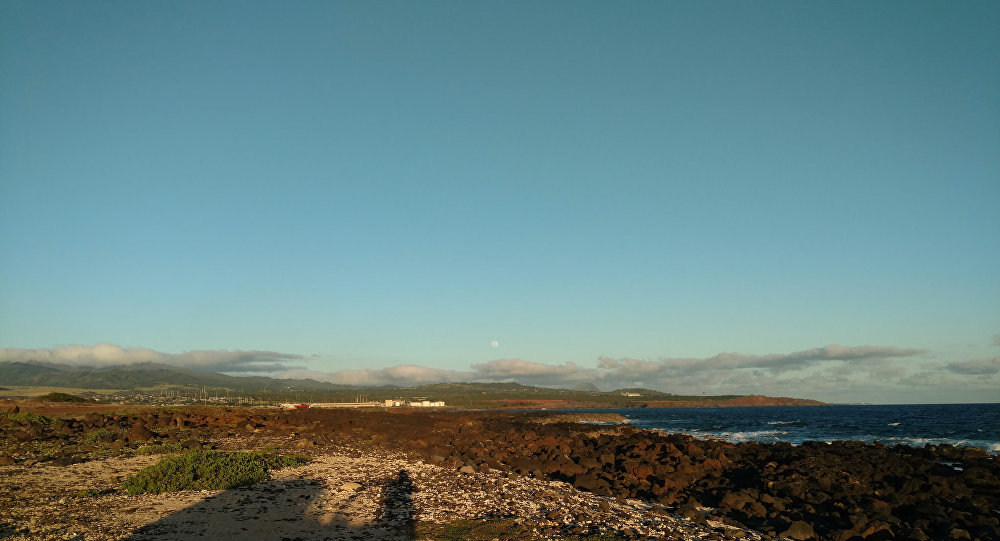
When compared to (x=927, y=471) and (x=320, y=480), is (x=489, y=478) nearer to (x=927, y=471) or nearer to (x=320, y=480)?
(x=320, y=480)

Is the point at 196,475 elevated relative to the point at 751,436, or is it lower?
elevated

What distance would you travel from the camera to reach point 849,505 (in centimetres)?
1797

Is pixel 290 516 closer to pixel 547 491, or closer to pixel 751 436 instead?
pixel 547 491

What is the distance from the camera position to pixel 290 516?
13992mm

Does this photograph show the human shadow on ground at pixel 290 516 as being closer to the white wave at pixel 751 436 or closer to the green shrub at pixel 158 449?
the green shrub at pixel 158 449

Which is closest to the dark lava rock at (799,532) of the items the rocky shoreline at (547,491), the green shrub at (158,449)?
the rocky shoreline at (547,491)

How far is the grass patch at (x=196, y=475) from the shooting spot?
16219mm

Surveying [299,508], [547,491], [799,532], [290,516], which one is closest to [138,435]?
[299,508]

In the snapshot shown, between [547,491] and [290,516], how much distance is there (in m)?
8.50

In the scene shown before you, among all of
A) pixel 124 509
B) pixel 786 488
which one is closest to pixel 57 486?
pixel 124 509

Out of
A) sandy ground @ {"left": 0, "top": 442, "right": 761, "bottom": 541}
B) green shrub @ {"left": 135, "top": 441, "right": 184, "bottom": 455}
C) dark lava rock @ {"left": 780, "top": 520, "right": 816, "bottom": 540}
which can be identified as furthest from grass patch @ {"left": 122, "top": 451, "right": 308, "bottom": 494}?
dark lava rock @ {"left": 780, "top": 520, "right": 816, "bottom": 540}

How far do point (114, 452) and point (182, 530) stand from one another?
15.1 metres

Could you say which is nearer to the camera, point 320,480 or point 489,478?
point 320,480

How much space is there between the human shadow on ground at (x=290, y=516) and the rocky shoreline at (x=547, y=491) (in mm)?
71
